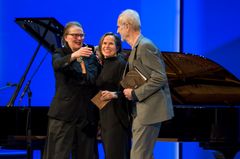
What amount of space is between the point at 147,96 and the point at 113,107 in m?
0.56

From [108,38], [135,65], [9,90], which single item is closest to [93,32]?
[9,90]

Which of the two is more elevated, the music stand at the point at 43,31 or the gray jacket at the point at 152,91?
the music stand at the point at 43,31

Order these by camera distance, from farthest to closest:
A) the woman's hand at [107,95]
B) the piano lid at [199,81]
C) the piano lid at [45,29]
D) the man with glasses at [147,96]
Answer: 1. the piano lid at [199,81]
2. the piano lid at [45,29]
3. the woman's hand at [107,95]
4. the man with glasses at [147,96]

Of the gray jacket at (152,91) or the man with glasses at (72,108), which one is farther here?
the man with glasses at (72,108)

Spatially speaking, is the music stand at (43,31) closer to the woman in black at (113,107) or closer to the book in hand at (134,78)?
the woman in black at (113,107)

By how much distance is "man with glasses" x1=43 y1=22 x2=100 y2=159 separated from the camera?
12.8 feet

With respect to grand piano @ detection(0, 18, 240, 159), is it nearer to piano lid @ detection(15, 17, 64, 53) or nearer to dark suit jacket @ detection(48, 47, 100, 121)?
piano lid @ detection(15, 17, 64, 53)

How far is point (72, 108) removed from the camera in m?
3.90

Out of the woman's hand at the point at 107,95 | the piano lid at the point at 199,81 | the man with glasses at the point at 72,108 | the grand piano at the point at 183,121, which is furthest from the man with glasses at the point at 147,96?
the piano lid at the point at 199,81

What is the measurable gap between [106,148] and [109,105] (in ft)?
1.11

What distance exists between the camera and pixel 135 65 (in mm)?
3482

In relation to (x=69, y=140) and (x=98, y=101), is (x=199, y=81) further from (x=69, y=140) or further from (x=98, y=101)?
(x=69, y=140)

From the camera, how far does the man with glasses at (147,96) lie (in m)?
3.35

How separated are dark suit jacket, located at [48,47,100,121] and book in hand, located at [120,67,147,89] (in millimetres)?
554
